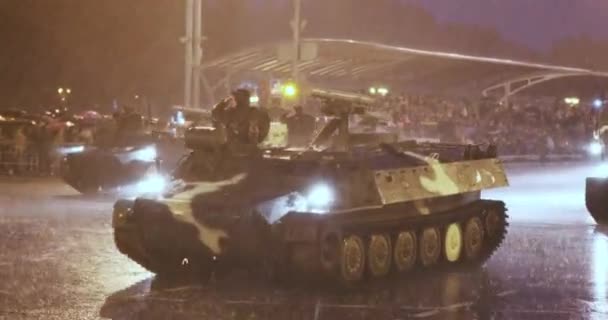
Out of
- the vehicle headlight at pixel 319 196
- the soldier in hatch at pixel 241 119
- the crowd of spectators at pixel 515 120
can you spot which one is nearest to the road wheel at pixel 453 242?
the vehicle headlight at pixel 319 196

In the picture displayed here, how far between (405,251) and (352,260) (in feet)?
4.21

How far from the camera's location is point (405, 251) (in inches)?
Result: 554

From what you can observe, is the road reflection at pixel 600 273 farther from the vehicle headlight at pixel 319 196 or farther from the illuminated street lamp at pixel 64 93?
the illuminated street lamp at pixel 64 93

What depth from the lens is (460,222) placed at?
50.5 ft

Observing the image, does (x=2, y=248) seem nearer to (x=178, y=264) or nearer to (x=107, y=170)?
(x=178, y=264)

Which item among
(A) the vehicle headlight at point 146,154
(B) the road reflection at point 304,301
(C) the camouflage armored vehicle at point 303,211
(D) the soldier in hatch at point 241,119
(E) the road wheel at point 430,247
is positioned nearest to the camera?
(B) the road reflection at point 304,301

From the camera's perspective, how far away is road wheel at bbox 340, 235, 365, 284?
1273 cm

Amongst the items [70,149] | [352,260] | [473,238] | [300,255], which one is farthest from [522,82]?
[300,255]

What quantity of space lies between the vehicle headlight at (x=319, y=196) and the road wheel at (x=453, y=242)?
2.45m

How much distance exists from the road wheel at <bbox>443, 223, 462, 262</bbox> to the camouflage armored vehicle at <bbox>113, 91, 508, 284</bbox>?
1.5 inches

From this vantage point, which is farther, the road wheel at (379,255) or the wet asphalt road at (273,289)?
the road wheel at (379,255)

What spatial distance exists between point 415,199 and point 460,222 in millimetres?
1536

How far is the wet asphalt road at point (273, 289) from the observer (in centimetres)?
1141

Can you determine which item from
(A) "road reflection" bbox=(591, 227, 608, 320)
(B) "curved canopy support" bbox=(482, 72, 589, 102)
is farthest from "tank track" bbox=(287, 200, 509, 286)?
(B) "curved canopy support" bbox=(482, 72, 589, 102)
